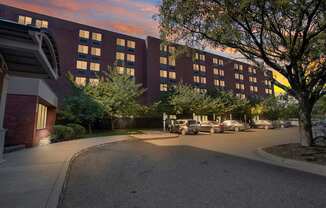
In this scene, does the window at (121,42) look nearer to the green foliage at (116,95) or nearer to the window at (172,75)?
the window at (172,75)

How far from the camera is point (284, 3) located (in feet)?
23.5

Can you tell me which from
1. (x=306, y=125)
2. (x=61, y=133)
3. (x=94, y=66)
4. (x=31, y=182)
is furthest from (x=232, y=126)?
(x=94, y=66)

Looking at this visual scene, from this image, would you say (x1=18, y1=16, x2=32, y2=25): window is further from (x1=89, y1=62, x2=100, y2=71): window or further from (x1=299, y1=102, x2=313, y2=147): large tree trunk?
(x1=299, y1=102, x2=313, y2=147): large tree trunk

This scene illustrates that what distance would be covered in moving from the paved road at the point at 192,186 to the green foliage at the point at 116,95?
14308 millimetres

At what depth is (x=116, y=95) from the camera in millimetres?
21188

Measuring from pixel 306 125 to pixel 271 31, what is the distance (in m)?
5.32

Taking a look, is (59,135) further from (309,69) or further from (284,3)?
(309,69)

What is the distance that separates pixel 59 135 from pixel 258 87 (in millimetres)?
64067

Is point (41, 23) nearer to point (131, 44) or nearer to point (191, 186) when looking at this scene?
point (131, 44)

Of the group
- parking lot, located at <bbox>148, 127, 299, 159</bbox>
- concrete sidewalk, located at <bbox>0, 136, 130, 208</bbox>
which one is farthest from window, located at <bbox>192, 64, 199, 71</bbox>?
concrete sidewalk, located at <bbox>0, 136, 130, 208</bbox>

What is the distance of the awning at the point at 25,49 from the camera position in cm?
434

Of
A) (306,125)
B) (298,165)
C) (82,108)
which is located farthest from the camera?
(82,108)

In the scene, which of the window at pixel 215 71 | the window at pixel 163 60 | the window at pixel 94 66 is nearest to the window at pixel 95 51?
the window at pixel 94 66

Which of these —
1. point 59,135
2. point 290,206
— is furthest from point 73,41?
point 290,206
